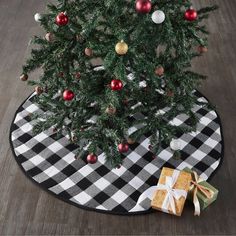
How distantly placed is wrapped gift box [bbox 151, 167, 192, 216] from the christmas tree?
19cm

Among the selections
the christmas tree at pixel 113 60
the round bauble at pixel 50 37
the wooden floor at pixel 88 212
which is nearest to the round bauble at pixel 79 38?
the christmas tree at pixel 113 60

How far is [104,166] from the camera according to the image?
2.02m

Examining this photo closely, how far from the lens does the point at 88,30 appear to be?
1511mm

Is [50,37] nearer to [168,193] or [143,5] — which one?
[143,5]

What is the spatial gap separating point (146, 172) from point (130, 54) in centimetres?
72

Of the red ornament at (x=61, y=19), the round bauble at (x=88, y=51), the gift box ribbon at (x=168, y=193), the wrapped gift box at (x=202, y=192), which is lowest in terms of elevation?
the wrapped gift box at (x=202, y=192)

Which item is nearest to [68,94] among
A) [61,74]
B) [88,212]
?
[61,74]

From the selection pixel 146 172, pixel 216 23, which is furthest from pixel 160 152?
pixel 216 23

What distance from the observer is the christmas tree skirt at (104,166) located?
1875mm

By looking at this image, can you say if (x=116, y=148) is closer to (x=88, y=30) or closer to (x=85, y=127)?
(x=85, y=127)

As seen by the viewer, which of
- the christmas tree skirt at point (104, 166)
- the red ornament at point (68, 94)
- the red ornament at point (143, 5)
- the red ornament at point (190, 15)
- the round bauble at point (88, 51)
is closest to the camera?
the red ornament at point (143, 5)

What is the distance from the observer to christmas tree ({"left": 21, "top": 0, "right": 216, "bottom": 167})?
1.51m

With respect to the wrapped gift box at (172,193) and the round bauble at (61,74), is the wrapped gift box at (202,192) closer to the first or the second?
the wrapped gift box at (172,193)

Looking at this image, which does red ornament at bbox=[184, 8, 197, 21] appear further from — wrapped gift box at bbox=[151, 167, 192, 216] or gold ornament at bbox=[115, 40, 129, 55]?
wrapped gift box at bbox=[151, 167, 192, 216]
